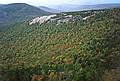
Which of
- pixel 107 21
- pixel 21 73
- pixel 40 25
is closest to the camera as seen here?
pixel 21 73

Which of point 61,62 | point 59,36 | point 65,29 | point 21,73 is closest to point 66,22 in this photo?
point 65,29

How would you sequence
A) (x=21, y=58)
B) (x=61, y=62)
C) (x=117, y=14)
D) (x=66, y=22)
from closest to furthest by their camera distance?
(x=61, y=62) < (x=21, y=58) < (x=117, y=14) < (x=66, y=22)

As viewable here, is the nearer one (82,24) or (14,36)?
(82,24)

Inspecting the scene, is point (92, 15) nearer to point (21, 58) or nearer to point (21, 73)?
point (21, 58)

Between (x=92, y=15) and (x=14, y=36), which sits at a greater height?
(x=92, y=15)

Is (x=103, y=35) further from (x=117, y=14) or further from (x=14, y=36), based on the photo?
(x=14, y=36)

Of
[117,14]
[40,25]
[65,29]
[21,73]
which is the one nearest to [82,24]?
[65,29]
